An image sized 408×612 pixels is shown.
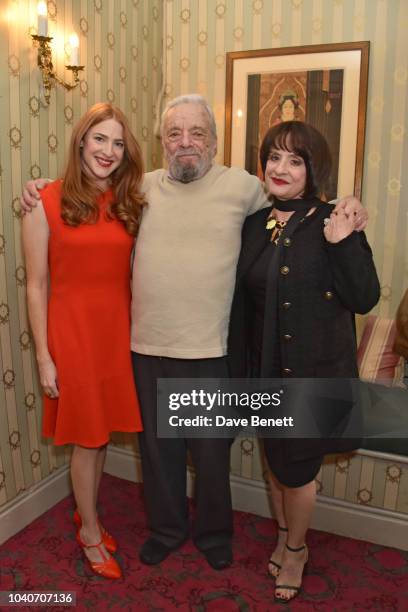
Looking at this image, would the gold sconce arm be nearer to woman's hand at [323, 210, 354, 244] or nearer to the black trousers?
the black trousers

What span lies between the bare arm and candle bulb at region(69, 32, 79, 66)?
35.4 inches

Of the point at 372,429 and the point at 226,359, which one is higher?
the point at 226,359

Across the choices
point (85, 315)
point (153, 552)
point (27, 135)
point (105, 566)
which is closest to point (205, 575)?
point (153, 552)

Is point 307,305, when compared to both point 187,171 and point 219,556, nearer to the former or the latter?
point 187,171

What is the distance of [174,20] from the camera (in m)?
3.12

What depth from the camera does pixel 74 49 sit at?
7.93 feet

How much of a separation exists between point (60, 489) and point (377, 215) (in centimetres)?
209

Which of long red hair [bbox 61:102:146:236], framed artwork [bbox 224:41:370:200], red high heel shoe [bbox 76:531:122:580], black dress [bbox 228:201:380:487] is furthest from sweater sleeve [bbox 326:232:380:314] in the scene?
red high heel shoe [bbox 76:531:122:580]

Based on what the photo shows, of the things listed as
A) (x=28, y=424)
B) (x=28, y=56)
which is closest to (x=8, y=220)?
(x=28, y=56)

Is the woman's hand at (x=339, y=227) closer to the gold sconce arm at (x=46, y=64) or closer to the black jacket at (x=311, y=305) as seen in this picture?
the black jacket at (x=311, y=305)

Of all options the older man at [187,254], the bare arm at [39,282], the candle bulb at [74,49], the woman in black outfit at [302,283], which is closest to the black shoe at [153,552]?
the older man at [187,254]

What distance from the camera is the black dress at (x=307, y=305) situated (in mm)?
1717

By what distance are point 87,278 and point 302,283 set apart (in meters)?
0.75

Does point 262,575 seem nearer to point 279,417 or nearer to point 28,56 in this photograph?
point 279,417
